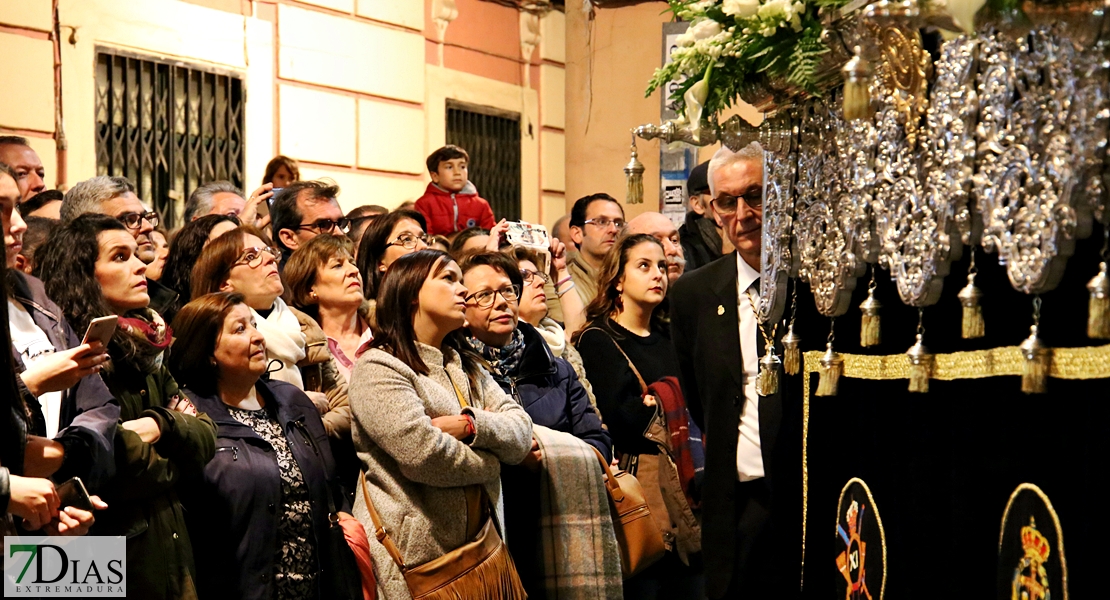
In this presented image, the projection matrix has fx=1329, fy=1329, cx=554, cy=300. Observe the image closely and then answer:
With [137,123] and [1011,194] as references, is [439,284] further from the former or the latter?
[137,123]

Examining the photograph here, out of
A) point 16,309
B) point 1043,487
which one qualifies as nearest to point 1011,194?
point 1043,487

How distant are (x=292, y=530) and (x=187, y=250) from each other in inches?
57.8

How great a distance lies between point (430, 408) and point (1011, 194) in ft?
9.07

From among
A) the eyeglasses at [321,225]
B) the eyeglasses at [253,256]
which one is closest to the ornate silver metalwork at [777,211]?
Answer: the eyeglasses at [253,256]

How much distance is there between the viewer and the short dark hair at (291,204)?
6.01m

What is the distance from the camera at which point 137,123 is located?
26.9 feet

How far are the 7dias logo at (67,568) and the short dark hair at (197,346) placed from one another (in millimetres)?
688

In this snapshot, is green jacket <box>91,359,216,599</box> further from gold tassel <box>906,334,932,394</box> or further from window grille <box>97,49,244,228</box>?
window grille <box>97,49,244,228</box>

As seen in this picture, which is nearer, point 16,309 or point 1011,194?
point 1011,194

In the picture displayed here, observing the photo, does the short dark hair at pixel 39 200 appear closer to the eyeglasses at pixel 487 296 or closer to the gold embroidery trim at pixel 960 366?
the eyeglasses at pixel 487 296

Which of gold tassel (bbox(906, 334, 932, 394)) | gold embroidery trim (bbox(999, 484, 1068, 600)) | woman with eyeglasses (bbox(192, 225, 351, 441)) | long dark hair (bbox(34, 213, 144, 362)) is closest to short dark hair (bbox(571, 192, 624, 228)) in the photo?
woman with eyeglasses (bbox(192, 225, 351, 441))

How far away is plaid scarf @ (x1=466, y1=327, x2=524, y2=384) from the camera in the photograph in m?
5.21

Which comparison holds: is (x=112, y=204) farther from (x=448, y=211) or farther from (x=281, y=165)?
(x=448, y=211)

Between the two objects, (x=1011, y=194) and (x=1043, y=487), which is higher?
(x=1011, y=194)
